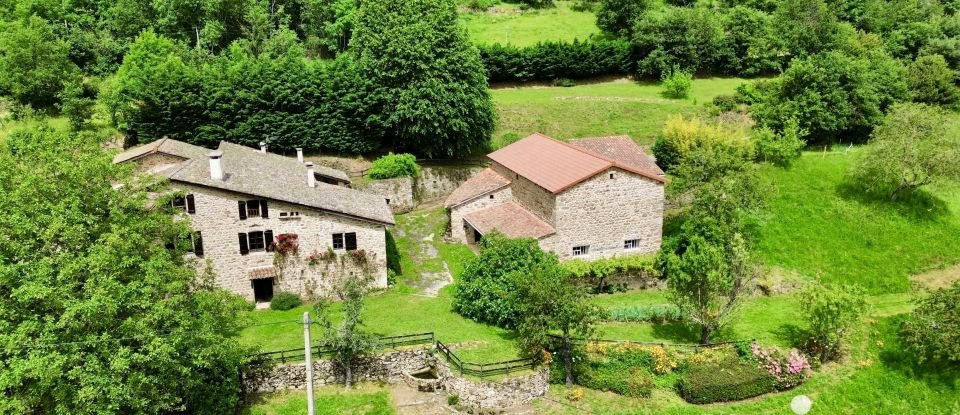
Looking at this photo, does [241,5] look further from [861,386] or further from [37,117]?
[861,386]

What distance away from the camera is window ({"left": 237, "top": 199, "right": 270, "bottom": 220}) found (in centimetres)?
3488

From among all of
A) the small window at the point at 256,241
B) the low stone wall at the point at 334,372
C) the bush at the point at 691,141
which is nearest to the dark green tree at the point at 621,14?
the bush at the point at 691,141

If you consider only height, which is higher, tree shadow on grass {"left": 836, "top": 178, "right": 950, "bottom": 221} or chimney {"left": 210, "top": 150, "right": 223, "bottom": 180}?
chimney {"left": 210, "top": 150, "right": 223, "bottom": 180}

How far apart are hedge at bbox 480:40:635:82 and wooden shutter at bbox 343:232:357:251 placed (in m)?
36.0

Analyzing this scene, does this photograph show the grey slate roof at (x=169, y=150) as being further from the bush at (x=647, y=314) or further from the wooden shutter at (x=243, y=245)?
the bush at (x=647, y=314)

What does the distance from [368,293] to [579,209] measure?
13646mm

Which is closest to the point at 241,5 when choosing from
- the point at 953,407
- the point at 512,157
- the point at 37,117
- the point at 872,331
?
the point at 37,117

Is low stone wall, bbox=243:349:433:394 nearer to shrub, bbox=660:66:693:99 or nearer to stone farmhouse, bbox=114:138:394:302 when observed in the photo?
stone farmhouse, bbox=114:138:394:302

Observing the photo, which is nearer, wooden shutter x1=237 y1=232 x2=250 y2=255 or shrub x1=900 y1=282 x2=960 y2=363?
shrub x1=900 y1=282 x2=960 y2=363

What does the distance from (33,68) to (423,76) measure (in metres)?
A: 32.1

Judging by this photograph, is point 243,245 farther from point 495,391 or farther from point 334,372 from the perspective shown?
point 495,391

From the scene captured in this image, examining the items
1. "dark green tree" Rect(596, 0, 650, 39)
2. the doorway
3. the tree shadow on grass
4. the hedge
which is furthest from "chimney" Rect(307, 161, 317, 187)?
"dark green tree" Rect(596, 0, 650, 39)


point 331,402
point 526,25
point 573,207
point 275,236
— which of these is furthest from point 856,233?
point 526,25

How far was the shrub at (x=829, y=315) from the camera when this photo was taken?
3127cm
